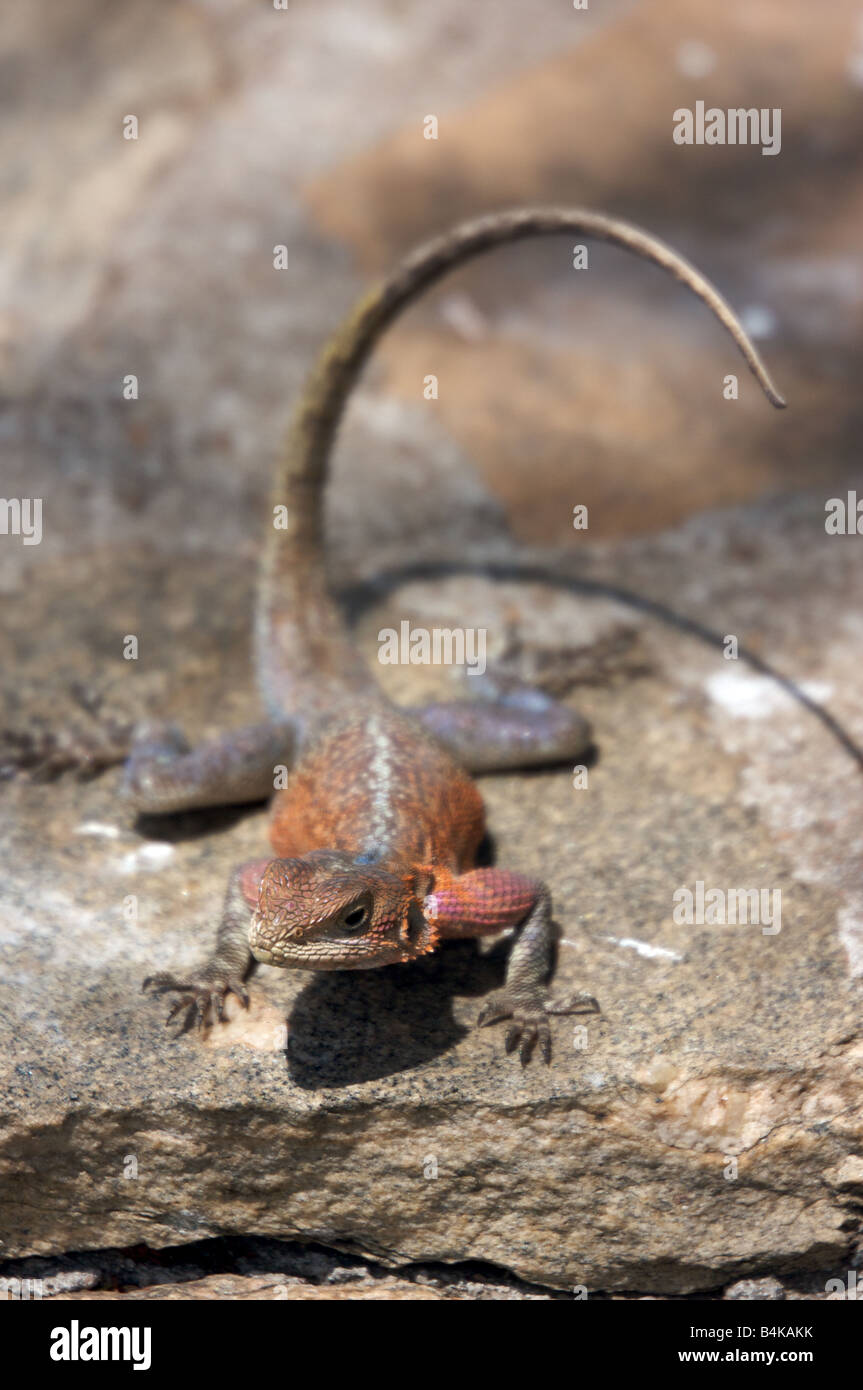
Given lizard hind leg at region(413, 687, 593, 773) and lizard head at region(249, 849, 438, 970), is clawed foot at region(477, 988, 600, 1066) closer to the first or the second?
lizard head at region(249, 849, 438, 970)

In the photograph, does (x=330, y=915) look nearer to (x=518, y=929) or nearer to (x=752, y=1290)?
(x=518, y=929)

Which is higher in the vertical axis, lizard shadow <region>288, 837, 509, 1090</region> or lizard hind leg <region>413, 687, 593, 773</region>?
lizard hind leg <region>413, 687, 593, 773</region>

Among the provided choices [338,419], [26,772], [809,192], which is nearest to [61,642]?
[26,772]

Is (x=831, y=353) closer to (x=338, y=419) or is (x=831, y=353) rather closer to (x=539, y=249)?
(x=539, y=249)

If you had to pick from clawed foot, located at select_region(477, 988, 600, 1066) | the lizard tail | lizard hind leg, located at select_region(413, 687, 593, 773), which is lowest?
clawed foot, located at select_region(477, 988, 600, 1066)

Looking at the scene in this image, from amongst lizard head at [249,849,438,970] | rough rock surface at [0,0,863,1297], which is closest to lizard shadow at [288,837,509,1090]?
rough rock surface at [0,0,863,1297]

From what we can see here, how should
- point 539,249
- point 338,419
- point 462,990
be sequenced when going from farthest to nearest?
point 539,249, point 338,419, point 462,990
